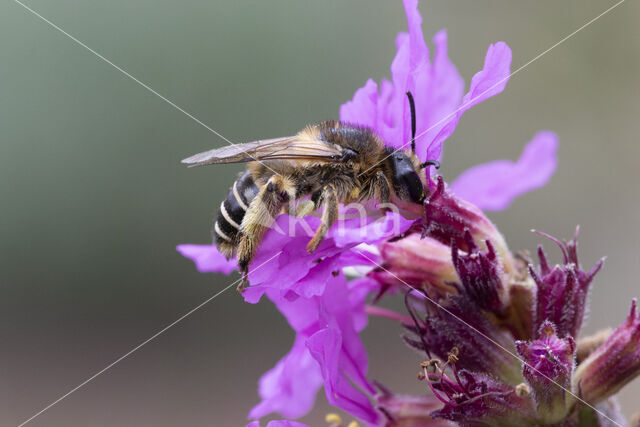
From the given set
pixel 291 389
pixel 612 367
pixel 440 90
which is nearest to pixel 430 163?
pixel 440 90

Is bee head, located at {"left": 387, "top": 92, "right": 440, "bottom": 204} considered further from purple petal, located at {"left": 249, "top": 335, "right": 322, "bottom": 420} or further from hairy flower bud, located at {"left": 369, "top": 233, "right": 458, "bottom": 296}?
purple petal, located at {"left": 249, "top": 335, "right": 322, "bottom": 420}

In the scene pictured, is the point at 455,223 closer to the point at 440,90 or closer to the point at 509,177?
the point at 440,90

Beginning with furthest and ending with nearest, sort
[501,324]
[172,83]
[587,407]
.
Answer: [172,83], [501,324], [587,407]

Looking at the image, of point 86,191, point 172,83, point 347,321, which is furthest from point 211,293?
point 347,321

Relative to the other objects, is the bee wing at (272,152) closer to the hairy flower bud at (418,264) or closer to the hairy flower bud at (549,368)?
the hairy flower bud at (418,264)

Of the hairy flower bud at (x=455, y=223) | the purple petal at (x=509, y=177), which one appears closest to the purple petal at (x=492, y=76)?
the hairy flower bud at (x=455, y=223)

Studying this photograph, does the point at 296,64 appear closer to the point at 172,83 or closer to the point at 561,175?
the point at 172,83
